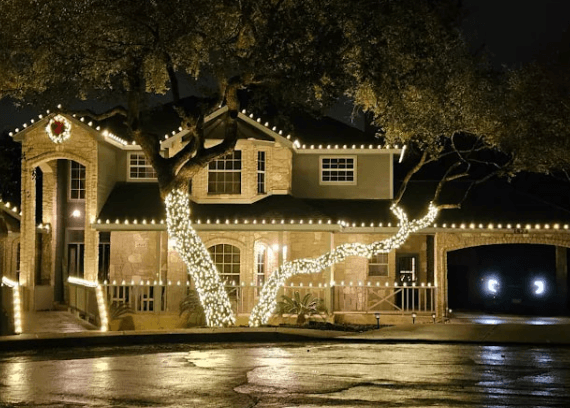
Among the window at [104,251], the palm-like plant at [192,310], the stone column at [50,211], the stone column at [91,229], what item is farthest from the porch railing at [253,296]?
the stone column at [50,211]

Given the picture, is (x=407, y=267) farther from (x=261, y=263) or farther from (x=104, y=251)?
(x=104, y=251)

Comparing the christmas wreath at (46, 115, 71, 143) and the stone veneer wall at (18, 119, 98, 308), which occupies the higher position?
the christmas wreath at (46, 115, 71, 143)

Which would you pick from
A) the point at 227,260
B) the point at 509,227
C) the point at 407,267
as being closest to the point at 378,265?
the point at 407,267

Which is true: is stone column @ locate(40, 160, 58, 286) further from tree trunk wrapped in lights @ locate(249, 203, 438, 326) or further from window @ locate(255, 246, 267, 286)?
tree trunk wrapped in lights @ locate(249, 203, 438, 326)

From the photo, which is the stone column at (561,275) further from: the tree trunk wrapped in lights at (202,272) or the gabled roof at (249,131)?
the tree trunk wrapped in lights at (202,272)

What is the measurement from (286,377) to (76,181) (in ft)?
62.2

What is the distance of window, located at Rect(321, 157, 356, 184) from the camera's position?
30.6m

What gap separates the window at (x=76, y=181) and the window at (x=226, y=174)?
14.2 ft

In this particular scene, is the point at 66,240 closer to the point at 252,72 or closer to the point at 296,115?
the point at 296,115

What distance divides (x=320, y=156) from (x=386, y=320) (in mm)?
5971

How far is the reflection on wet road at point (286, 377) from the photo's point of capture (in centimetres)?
1102

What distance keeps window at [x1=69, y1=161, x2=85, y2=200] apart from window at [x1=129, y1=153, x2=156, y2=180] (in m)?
1.60

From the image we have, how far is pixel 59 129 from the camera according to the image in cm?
2814

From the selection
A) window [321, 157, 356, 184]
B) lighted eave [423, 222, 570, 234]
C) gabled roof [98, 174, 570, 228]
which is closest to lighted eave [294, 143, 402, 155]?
window [321, 157, 356, 184]
